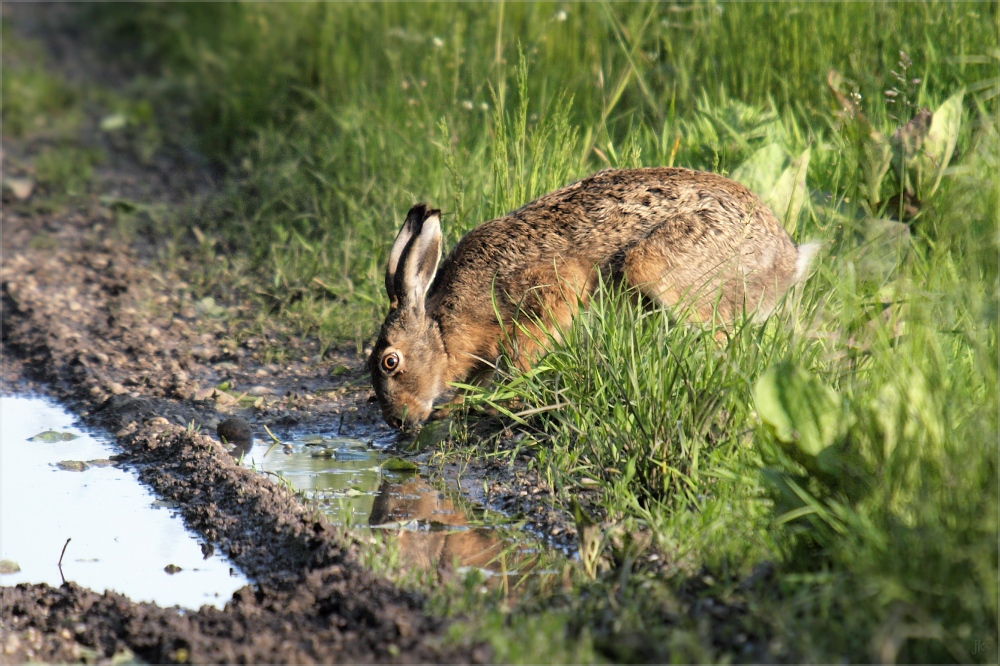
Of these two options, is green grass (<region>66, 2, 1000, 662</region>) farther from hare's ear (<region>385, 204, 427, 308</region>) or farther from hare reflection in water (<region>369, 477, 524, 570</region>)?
hare's ear (<region>385, 204, 427, 308</region>)

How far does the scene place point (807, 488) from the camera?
3.02 m

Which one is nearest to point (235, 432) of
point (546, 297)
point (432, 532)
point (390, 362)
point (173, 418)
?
point (173, 418)

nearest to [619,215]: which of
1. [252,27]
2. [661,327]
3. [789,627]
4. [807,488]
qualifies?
[661,327]

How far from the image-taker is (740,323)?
3908 mm

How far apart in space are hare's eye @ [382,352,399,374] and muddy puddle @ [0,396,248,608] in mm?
1214

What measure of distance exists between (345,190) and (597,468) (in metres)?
3.70

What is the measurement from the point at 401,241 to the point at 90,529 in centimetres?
188

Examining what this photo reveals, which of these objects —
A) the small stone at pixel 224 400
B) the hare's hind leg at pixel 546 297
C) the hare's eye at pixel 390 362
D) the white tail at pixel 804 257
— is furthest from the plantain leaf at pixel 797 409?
the small stone at pixel 224 400

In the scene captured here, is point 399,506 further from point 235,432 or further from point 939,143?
point 939,143

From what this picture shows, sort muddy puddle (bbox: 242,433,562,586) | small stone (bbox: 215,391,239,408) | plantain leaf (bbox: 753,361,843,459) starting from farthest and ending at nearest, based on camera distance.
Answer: small stone (bbox: 215,391,239,408)
muddy puddle (bbox: 242,433,562,586)
plantain leaf (bbox: 753,361,843,459)

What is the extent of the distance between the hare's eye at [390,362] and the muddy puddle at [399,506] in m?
0.32

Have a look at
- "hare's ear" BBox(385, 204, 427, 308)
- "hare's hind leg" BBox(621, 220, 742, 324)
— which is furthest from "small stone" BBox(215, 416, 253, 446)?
"hare's hind leg" BBox(621, 220, 742, 324)

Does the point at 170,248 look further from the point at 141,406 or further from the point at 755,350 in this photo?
the point at 755,350

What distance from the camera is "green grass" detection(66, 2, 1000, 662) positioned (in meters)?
2.63
